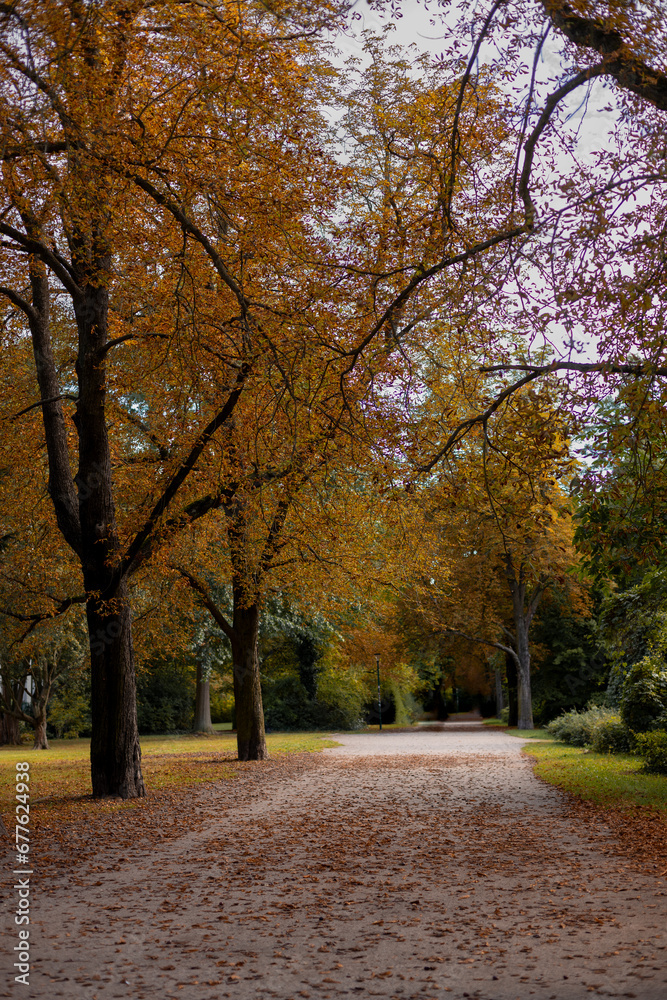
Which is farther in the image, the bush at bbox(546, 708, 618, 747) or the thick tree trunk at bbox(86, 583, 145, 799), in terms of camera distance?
the bush at bbox(546, 708, 618, 747)

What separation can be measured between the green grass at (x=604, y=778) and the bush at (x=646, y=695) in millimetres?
792

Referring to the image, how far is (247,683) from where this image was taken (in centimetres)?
1933

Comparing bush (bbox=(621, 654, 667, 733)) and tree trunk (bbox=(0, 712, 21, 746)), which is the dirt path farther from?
tree trunk (bbox=(0, 712, 21, 746))

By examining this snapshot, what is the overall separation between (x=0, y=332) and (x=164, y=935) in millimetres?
10798

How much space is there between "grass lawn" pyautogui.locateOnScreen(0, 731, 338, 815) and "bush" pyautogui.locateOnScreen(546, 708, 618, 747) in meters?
6.76

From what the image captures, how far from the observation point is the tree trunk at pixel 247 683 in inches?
763

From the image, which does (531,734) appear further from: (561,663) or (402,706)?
(402,706)

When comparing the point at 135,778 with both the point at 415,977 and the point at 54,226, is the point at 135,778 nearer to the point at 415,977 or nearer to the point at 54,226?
the point at 54,226

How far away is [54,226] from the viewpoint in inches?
490

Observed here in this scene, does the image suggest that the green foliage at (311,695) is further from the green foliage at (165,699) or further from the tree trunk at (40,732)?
the tree trunk at (40,732)

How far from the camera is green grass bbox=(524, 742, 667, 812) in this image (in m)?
11.7

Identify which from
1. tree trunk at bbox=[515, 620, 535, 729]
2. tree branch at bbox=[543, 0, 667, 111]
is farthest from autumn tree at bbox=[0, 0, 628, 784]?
tree trunk at bbox=[515, 620, 535, 729]

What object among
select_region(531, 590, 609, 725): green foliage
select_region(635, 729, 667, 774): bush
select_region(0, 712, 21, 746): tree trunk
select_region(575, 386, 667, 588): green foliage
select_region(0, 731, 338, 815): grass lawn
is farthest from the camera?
select_region(0, 712, 21, 746): tree trunk

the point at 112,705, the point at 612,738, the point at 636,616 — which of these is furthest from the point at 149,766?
the point at 636,616
